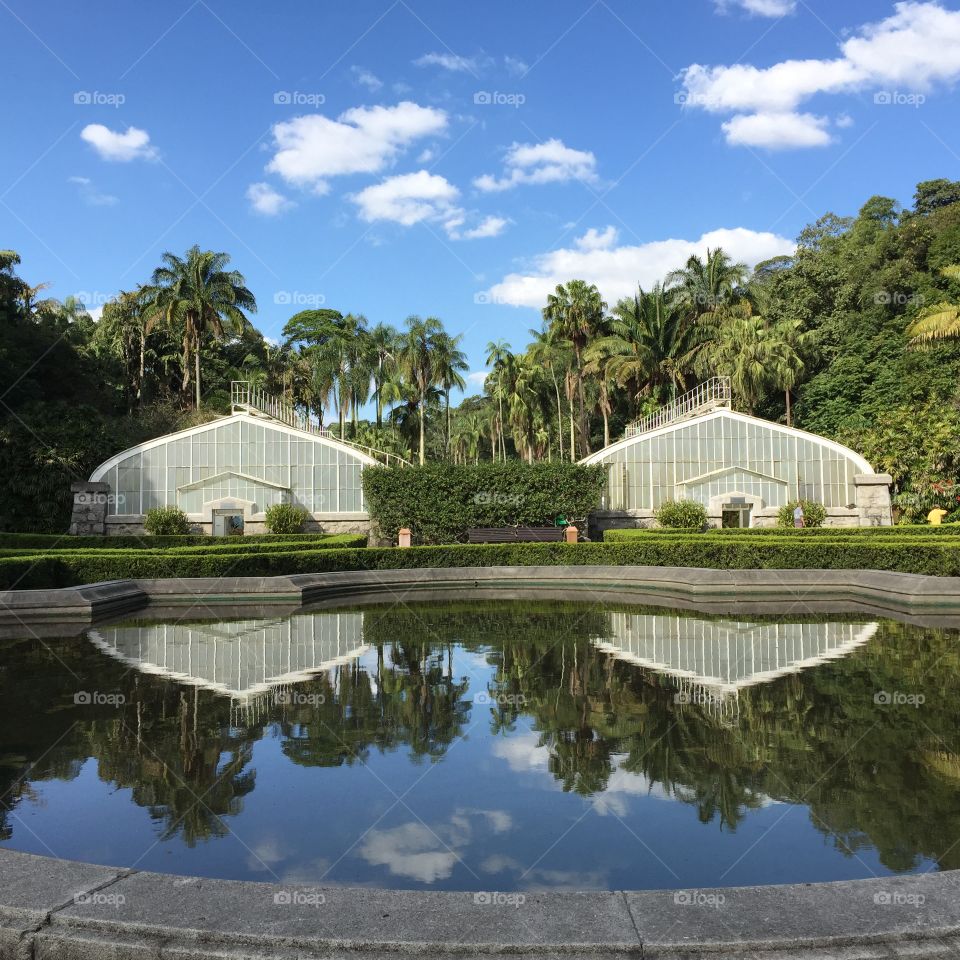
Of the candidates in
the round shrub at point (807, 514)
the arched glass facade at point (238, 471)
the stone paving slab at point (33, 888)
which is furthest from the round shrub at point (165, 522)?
the stone paving slab at point (33, 888)

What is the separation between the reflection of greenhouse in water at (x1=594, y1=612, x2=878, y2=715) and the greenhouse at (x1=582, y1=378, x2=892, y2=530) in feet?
72.4

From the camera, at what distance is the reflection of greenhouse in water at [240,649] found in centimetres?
1123

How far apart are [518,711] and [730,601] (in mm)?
12667

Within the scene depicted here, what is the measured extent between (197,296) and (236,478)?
907 inches

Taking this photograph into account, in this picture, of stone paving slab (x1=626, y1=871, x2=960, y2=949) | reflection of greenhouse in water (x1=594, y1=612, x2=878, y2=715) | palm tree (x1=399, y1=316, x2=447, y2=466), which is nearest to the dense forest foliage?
palm tree (x1=399, y1=316, x2=447, y2=466)

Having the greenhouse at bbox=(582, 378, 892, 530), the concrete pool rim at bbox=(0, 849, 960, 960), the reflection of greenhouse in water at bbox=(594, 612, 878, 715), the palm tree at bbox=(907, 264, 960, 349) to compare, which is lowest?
the reflection of greenhouse in water at bbox=(594, 612, 878, 715)

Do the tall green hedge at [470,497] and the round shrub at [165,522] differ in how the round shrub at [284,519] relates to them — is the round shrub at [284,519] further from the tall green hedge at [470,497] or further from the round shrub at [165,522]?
the round shrub at [165,522]

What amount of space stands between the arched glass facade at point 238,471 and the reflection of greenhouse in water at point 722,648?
76.2 ft

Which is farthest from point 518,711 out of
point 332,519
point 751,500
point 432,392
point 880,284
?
point 432,392

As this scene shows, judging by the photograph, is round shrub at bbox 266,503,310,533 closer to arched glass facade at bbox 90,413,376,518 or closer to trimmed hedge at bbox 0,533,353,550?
arched glass facade at bbox 90,413,376,518

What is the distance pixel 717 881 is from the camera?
5.04 metres

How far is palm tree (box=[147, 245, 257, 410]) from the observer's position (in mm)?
55312

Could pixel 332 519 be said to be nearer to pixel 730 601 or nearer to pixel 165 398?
pixel 730 601

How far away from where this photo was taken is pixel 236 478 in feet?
124
